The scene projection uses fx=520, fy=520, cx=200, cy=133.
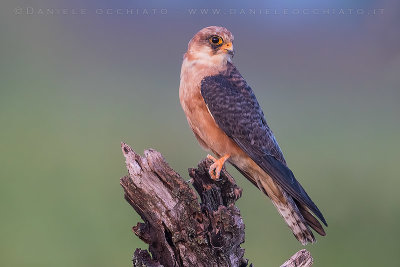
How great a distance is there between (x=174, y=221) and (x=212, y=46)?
3.51ft

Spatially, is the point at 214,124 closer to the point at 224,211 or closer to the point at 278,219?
the point at 224,211

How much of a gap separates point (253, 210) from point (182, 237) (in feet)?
7.29

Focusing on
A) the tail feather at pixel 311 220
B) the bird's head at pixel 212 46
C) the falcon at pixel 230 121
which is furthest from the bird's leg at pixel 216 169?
the bird's head at pixel 212 46

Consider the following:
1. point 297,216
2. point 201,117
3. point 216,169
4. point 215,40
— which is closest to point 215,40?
point 215,40

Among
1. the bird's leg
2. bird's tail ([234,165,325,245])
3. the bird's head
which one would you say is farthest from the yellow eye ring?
bird's tail ([234,165,325,245])

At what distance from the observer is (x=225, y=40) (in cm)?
288

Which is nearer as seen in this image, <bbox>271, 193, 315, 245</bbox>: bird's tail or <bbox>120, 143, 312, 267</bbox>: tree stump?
<bbox>120, 143, 312, 267</bbox>: tree stump

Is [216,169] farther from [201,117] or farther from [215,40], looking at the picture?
[215,40]

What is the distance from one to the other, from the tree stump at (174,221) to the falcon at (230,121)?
433mm

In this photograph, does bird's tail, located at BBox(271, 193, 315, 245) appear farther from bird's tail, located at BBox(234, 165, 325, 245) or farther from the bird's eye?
the bird's eye

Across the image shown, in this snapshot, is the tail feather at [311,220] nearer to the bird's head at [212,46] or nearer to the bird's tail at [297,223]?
the bird's tail at [297,223]

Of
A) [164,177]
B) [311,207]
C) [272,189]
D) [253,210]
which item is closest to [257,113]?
[272,189]

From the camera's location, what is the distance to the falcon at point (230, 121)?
2799mm

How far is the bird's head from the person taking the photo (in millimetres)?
2869
